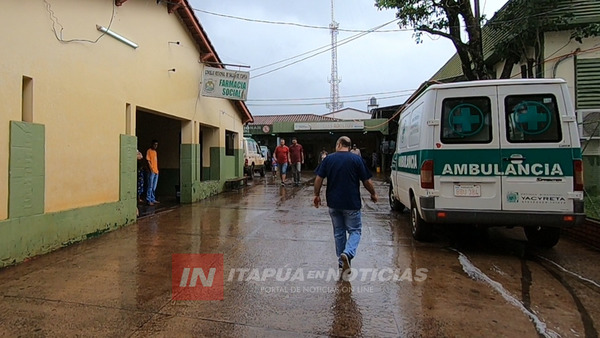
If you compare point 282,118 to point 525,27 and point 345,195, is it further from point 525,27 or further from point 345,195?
point 345,195

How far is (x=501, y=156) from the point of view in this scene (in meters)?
5.03

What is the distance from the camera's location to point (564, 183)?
15.9 feet

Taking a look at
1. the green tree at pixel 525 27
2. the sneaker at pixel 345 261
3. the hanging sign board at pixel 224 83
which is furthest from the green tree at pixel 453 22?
the sneaker at pixel 345 261

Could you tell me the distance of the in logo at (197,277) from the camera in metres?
3.91

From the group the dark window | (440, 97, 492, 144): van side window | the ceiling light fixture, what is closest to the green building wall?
the ceiling light fixture

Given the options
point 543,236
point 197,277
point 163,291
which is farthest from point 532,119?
point 163,291

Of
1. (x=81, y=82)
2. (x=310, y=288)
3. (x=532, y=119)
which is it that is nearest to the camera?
(x=310, y=288)

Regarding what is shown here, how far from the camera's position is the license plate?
16.7 ft

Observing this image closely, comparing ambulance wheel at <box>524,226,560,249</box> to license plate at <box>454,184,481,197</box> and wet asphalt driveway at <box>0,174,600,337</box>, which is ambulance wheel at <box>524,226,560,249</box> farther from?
license plate at <box>454,184,481,197</box>

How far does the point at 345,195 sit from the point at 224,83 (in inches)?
277

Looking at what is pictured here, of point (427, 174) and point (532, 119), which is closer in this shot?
point (532, 119)

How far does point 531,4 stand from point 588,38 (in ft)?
6.05

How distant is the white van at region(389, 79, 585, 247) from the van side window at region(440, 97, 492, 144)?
0.04 feet

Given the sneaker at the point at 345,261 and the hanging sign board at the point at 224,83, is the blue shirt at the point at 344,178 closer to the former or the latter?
the sneaker at the point at 345,261
